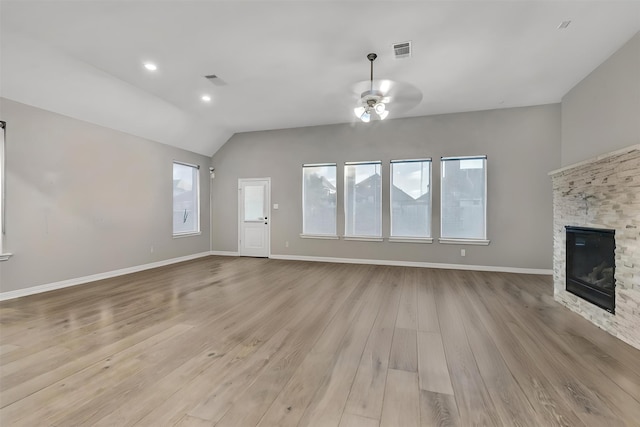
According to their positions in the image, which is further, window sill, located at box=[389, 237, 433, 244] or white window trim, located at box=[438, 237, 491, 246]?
window sill, located at box=[389, 237, 433, 244]

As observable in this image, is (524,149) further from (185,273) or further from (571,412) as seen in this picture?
(185,273)

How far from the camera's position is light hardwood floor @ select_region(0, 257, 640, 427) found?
164 centimetres

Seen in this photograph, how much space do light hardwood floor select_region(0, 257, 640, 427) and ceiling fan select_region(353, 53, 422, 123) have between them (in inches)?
103

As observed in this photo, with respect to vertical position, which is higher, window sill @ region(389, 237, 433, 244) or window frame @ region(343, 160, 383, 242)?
window frame @ region(343, 160, 383, 242)

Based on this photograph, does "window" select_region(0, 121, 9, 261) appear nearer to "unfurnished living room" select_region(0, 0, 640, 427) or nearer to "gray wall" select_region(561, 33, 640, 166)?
"unfurnished living room" select_region(0, 0, 640, 427)

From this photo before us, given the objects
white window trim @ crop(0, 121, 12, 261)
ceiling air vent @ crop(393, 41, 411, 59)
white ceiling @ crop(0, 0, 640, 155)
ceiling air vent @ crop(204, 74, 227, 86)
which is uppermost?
ceiling air vent @ crop(204, 74, 227, 86)

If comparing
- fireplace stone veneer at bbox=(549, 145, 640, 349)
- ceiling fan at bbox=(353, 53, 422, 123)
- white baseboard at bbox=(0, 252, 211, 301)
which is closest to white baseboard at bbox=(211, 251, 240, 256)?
white baseboard at bbox=(0, 252, 211, 301)

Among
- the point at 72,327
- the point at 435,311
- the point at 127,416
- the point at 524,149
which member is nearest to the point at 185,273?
the point at 72,327

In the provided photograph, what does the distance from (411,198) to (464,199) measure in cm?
105

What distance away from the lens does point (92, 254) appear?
4.76 metres

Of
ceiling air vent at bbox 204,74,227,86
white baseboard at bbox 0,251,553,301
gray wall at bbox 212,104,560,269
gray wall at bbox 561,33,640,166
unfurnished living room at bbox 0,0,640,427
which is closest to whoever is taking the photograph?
unfurnished living room at bbox 0,0,640,427

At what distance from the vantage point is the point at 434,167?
582cm

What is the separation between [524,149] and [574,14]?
3025mm

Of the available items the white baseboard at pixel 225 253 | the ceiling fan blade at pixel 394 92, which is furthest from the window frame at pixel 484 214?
the white baseboard at pixel 225 253
